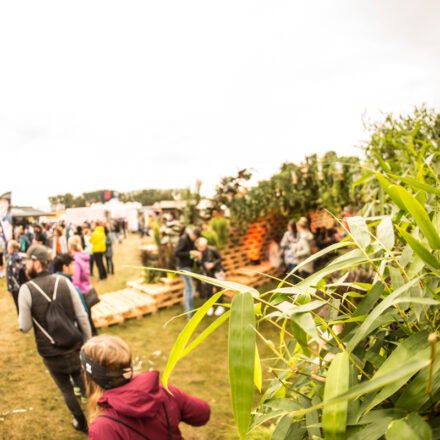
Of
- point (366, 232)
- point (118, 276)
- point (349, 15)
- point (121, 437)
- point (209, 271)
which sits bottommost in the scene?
point (118, 276)

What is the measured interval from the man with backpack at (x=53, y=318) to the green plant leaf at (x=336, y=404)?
9.12 ft

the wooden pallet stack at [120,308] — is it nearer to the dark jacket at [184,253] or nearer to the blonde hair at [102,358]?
the dark jacket at [184,253]

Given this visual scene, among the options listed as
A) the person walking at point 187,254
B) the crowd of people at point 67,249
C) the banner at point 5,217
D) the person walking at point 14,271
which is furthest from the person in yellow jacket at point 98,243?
the person walking at point 187,254

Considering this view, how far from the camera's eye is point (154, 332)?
4.82 m

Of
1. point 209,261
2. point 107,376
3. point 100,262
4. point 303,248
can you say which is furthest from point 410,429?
point 100,262

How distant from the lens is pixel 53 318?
100 inches

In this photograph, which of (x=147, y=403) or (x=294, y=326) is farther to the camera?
(x=147, y=403)

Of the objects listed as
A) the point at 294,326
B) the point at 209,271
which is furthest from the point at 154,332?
the point at 294,326

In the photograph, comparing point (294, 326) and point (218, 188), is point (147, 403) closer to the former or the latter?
point (294, 326)

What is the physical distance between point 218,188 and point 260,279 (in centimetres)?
233

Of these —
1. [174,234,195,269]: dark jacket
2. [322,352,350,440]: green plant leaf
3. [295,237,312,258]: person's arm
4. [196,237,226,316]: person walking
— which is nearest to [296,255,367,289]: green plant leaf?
[322,352,350,440]: green plant leaf

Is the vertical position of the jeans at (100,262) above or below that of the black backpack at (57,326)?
below

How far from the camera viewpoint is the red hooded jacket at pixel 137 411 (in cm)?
124

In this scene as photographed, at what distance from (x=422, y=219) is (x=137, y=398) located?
4.54 feet
